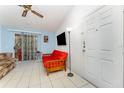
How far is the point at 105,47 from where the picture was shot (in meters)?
1.92

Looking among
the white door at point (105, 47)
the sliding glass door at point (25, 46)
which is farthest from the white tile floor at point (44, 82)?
the sliding glass door at point (25, 46)

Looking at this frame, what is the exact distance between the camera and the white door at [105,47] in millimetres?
1622

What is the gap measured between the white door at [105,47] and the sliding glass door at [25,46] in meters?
4.82

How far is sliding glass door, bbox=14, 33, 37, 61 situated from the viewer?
20.5 ft

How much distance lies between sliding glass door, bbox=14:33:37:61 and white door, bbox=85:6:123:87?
4817 millimetres

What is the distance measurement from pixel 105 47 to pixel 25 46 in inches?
217

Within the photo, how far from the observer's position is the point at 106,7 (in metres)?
1.88

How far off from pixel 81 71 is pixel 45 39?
4.48m

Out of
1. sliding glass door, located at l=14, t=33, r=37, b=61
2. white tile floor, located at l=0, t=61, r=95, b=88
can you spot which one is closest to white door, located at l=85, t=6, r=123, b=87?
white tile floor, located at l=0, t=61, r=95, b=88

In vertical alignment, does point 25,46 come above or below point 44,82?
above

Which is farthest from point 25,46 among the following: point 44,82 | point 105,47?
point 105,47

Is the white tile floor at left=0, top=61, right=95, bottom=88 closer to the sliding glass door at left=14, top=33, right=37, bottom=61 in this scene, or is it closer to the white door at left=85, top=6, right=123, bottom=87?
the white door at left=85, top=6, right=123, bottom=87

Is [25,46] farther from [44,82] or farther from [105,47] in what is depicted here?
[105,47]
